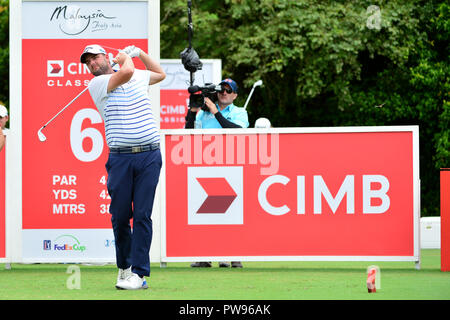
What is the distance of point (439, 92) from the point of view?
27406 millimetres

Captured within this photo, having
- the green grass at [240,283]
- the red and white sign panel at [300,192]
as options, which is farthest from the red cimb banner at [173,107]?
the red and white sign panel at [300,192]

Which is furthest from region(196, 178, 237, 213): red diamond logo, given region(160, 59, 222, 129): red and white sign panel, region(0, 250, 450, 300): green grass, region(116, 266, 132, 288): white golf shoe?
region(160, 59, 222, 129): red and white sign panel

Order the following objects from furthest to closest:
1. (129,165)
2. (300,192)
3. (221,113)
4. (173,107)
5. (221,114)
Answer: (173,107)
(221,113)
(221,114)
(300,192)
(129,165)

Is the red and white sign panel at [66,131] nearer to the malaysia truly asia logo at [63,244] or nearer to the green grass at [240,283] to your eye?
the malaysia truly asia logo at [63,244]

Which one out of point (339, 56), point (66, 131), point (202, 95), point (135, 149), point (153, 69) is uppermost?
point (339, 56)

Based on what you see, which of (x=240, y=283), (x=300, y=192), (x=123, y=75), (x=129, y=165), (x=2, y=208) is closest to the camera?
(x=123, y=75)

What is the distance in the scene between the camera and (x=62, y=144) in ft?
37.6

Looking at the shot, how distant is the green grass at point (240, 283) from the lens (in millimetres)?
8367

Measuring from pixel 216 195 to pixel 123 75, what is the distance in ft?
8.80

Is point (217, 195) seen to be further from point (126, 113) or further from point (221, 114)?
point (126, 113)

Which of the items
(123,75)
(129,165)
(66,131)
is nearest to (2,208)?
(66,131)

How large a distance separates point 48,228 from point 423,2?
1804cm
